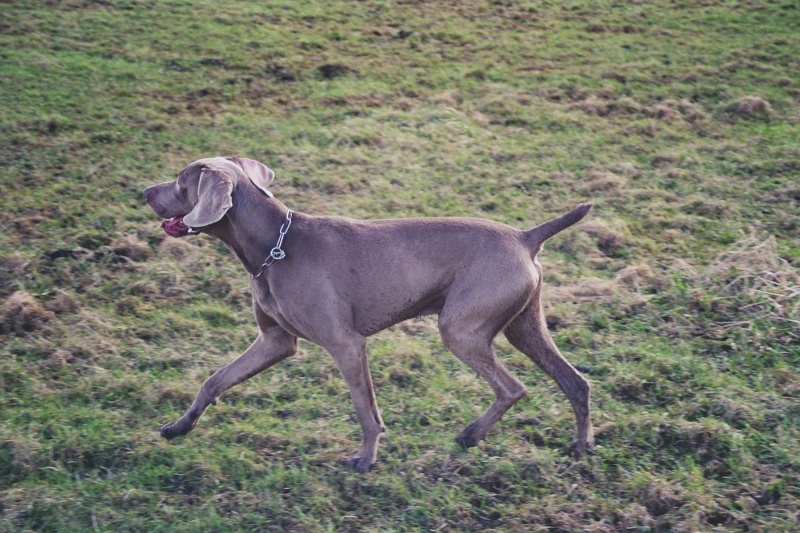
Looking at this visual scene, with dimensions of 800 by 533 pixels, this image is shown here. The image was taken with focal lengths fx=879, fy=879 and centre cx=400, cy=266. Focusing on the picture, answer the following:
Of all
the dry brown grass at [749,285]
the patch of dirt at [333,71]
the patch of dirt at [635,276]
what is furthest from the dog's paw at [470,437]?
the patch of dirt at [333,71]

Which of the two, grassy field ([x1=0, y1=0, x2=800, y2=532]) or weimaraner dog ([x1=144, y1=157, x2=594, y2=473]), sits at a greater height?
weimaraner dog ([x1=144, y1=157, x2=594, y2=473])

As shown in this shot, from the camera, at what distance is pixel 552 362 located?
5.31m

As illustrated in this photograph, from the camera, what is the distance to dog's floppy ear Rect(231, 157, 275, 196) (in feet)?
17.5

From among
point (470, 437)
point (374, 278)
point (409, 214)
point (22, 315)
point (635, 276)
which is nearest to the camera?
point (374, 278)

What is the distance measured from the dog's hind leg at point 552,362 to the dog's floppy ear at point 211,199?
5.99 ft

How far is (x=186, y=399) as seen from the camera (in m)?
5.75

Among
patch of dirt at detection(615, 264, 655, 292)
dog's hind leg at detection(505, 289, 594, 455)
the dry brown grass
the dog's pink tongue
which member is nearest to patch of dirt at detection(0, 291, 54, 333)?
the dog's pink tongue

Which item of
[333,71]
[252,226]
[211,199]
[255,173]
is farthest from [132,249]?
[333,71]

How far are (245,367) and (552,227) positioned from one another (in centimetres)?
205

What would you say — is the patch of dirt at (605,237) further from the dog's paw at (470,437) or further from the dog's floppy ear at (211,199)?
the dog's floppy ear at (211,199)

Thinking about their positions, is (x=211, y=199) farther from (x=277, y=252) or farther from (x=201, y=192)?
(x=277, y=252)

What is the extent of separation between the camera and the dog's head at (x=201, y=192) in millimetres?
4918

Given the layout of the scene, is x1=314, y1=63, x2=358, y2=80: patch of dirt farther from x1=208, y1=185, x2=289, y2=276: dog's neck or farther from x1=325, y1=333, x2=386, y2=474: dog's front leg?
x1=325, y1=333, x2=386, y2=474: dog's front leg

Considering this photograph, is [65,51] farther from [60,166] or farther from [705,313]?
[705,313]
